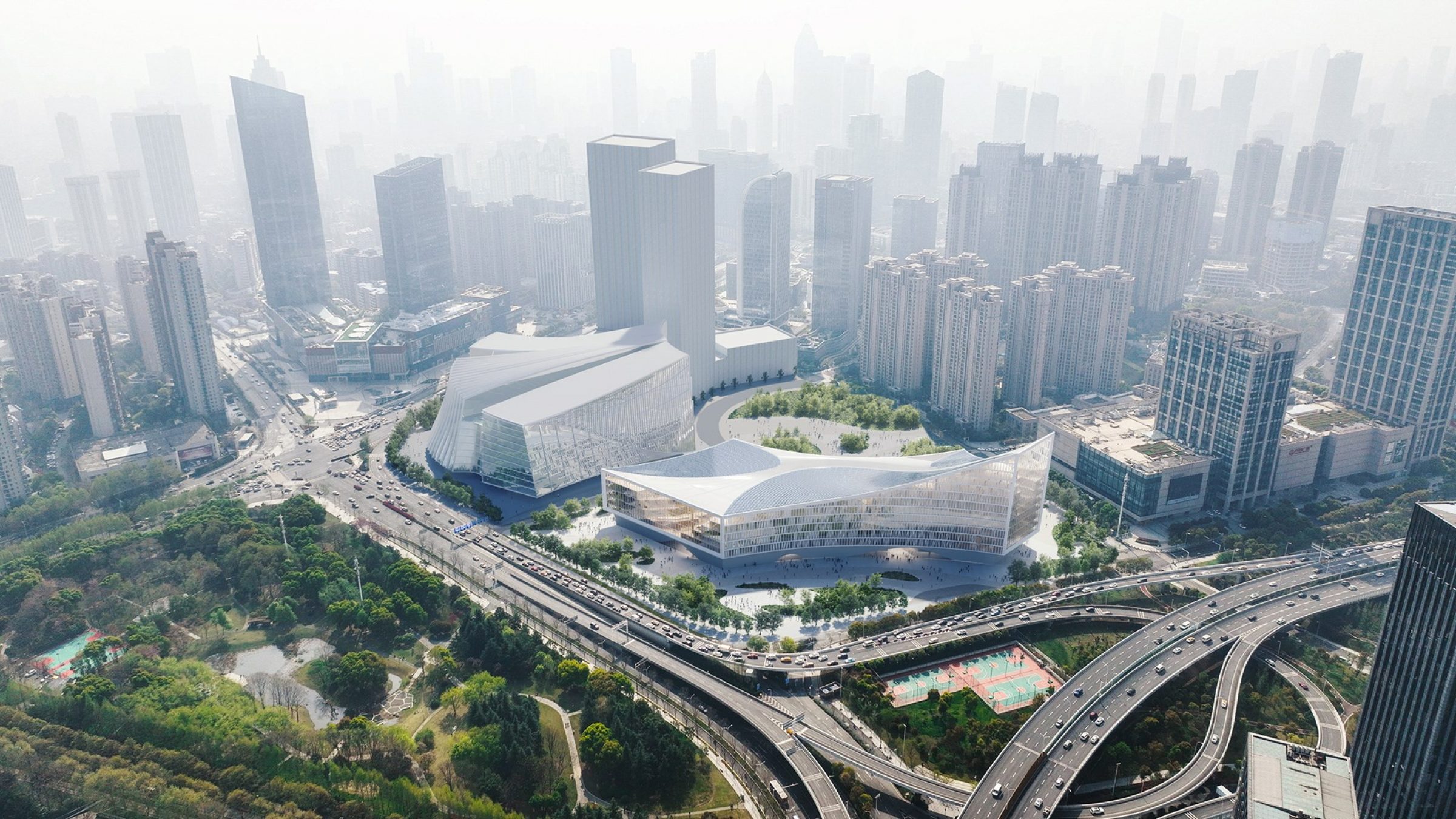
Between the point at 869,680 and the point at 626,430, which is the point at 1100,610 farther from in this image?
the point at 626,430

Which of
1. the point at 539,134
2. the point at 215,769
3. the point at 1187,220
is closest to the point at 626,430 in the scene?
the point at 215,769

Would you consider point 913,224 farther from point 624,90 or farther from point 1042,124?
point 624,90

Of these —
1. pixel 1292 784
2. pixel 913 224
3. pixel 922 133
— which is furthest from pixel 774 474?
pixel 922 133

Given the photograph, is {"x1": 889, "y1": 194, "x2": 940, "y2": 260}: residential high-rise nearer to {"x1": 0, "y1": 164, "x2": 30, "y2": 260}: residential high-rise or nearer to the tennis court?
the tennis court

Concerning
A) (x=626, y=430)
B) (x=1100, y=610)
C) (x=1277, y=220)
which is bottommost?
(x=1100, y=610)

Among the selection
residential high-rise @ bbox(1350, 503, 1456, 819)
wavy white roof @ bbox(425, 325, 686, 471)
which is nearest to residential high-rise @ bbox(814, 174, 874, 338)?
wavy white roof @ bbox(425, 325, 686, 471)

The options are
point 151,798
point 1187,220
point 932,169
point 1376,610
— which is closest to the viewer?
point 151,798

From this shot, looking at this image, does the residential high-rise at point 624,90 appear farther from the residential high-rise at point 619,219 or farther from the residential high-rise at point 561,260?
the residential high-rise at point 619,219

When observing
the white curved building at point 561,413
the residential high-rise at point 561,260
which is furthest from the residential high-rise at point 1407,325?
the residential high-rise at point 561,260
